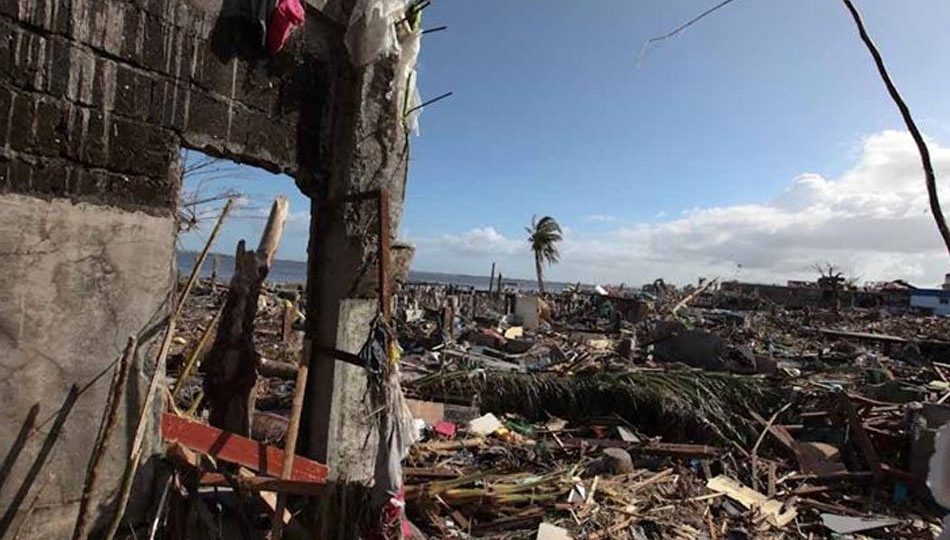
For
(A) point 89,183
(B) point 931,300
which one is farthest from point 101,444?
(B) point 931,300

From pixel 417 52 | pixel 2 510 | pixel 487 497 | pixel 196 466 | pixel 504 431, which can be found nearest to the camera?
pixel 2 510

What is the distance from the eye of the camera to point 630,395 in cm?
958

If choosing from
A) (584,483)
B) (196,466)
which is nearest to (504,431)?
(584,483)

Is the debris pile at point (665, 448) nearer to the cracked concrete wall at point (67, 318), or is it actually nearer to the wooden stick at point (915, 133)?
the cracked concrete wall at point (67, 318)

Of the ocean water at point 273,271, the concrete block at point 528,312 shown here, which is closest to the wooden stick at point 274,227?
the ocean water at point 273,271

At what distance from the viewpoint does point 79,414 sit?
128 inches

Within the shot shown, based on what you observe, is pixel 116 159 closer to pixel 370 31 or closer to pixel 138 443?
pixel 138 443

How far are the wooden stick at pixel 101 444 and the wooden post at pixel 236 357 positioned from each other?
62.1 inches

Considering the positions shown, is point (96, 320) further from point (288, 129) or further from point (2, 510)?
point (288, 129)

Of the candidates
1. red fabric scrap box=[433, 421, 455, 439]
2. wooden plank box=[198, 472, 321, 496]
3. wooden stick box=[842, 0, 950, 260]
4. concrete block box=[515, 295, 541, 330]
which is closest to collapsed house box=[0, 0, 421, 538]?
wooden plank box=[198, 472, 321, 496]

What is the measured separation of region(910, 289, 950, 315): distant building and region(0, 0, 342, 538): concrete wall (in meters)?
54.5

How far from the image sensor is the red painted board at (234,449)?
4012mm

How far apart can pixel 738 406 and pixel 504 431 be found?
398 centimetres

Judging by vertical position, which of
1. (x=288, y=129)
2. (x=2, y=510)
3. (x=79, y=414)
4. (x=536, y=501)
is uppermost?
(x=288, y=129)
